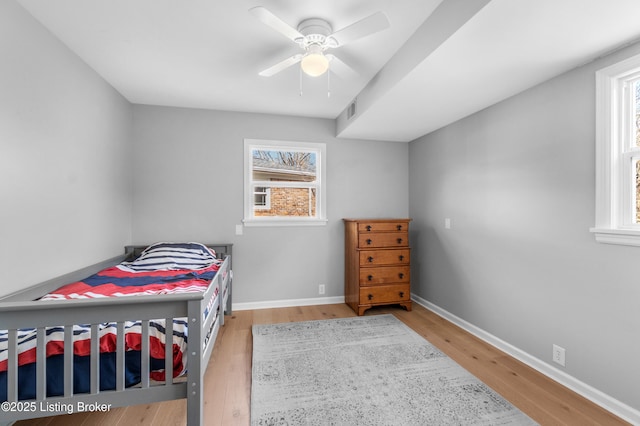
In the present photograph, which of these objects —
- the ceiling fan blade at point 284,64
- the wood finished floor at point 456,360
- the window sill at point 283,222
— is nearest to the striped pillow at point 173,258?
the window sill at point 283,222

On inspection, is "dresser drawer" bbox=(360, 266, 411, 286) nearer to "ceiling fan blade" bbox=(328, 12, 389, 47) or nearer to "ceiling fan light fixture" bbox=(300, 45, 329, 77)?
"ceiling fan light fixture" bbox=(300, 45, 329, 77)

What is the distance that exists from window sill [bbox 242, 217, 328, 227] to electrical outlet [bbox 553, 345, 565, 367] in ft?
7.94

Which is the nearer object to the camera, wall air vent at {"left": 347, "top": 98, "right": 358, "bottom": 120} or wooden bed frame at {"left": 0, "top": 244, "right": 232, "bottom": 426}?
wooden bed frame at {"left": 0, "top": 244, "right": 232, "bottom": 426}

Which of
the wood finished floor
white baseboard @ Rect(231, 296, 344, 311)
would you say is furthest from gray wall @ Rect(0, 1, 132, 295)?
white baseboard @ Rect(231, 296, 344, 311)

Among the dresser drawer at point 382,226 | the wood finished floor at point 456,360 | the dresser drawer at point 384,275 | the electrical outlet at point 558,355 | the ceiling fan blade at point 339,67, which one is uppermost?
the ceiling fan blade at point 339,67

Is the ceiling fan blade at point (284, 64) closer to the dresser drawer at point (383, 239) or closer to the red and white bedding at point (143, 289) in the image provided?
the red and white bedding at point (143, 289)

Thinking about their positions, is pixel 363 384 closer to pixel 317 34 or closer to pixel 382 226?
pixel 382 226

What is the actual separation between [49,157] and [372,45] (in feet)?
7.48

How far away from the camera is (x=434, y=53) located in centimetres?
175

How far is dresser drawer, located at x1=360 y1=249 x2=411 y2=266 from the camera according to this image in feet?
11.0

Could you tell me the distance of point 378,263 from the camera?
338cm

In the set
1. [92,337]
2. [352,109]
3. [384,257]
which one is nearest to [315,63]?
[352,109]

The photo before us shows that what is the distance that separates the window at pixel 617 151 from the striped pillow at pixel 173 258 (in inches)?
118

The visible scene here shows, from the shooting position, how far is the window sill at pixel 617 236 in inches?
64.2
